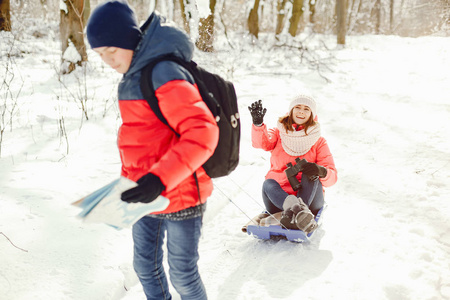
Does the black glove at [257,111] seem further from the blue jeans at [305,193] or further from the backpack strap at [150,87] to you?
the backpack strap at [150,87]

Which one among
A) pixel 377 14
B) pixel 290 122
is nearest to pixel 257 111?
pixel 290 122

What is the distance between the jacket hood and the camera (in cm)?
134

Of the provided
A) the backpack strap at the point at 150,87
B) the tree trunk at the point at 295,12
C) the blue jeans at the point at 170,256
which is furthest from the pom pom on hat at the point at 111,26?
the tree trunk at the point at 295,12

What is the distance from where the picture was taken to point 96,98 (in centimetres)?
623

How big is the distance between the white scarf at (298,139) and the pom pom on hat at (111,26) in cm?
186

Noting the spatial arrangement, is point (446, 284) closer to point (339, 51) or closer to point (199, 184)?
point (199, 184)

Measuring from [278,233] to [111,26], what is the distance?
6.41 ft

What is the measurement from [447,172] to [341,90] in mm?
4369

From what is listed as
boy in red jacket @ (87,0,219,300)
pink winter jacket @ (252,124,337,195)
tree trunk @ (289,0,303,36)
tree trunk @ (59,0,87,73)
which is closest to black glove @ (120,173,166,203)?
boy in red jacket @ (87,0,219,300)

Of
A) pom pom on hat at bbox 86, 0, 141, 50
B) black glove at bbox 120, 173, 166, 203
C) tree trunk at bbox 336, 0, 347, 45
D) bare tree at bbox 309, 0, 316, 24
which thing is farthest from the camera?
bare tree at bbox 309, 0, 316, 24

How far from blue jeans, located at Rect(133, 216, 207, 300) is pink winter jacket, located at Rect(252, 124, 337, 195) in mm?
1540

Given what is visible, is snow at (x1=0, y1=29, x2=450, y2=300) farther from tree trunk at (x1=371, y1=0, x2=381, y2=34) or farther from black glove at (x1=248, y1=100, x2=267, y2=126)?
tree trunk at (x1=371, y1=0, x2=381, y2=34)

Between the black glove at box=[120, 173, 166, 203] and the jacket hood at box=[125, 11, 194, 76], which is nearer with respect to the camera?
the black glove at box=[120, 173, 166, 203]

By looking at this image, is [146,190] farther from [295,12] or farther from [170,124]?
[295,12]
